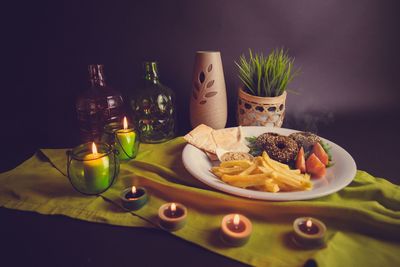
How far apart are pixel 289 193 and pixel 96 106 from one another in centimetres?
99

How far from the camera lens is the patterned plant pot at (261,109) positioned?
132 cm

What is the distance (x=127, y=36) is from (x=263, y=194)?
1.21 metres

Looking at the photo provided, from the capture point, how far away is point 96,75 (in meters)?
1.33

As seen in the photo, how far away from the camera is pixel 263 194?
0.85m

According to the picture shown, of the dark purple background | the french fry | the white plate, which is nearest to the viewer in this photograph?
the white plate

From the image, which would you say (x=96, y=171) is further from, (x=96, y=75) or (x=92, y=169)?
(x=96, y=75)

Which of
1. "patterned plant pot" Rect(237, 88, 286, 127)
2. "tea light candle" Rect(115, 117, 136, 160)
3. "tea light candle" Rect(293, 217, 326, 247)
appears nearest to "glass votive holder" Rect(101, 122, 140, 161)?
"tea light candle" Rect(115, 117, 136, 160)

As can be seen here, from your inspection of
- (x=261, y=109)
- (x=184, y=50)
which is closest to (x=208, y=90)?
(x=261, y=109)

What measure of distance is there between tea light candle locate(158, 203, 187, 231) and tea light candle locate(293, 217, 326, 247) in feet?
1.05

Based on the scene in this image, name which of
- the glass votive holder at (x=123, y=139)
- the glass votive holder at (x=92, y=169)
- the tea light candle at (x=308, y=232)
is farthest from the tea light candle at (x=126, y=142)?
the tea light candle at (x=308, y=232)

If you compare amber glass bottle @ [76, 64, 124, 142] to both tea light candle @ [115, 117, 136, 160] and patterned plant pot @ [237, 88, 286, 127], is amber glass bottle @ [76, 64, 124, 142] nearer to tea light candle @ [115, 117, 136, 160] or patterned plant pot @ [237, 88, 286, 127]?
tea light candle @ [115, 117, 136, 160]

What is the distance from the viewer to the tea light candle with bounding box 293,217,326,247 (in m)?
0.72

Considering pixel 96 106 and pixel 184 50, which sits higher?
pixel 184 50

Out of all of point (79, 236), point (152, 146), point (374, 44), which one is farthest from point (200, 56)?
point (374, 44)
